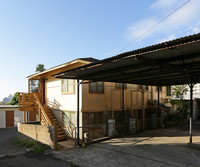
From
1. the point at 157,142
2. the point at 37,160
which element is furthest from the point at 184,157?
the point at 37,160

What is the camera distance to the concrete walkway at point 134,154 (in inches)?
262

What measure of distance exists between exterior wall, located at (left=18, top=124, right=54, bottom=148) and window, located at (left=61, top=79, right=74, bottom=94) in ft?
10.6

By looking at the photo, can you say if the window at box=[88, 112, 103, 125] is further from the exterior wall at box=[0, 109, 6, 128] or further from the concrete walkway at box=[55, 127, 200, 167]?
the exterior wall at box=[0, 109, 6, 128]

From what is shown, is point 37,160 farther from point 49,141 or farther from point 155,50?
point 155,50

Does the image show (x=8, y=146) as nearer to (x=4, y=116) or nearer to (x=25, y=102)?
(x=25, y=102)

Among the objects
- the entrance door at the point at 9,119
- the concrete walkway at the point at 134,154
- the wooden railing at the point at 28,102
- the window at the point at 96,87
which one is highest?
the window at the point at 96,87

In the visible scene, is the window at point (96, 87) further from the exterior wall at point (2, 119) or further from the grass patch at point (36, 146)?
the exterior wall at point (2, 119)

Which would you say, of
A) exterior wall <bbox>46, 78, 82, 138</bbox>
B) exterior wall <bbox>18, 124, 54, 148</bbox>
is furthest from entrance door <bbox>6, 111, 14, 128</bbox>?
exterior wall <bbox>18, 124, 54, 148</bbox>

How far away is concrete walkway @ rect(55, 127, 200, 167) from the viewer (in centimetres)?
666

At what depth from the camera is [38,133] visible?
1006 cm

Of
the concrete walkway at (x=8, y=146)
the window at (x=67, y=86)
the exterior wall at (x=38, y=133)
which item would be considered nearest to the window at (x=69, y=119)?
the window at (x=67, y=86)

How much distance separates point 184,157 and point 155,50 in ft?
18.0

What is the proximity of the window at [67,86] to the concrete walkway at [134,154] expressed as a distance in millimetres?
4370

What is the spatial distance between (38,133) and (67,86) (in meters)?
3.86
